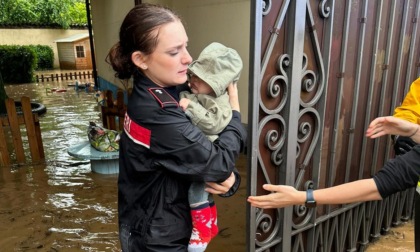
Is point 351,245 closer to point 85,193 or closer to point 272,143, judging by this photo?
point 272,143

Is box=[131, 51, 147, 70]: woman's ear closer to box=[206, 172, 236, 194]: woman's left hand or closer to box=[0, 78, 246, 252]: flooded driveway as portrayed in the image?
box=[206, 172, 236, 194]: woman's left hand

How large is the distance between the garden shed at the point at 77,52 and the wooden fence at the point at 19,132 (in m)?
20.6

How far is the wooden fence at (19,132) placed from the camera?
→ 5457 millimetres

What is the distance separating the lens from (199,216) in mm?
1378

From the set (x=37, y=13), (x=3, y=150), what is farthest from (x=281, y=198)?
(x=37, y=13)

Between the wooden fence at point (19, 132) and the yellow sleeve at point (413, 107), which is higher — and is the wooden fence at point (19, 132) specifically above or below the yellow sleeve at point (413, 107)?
below

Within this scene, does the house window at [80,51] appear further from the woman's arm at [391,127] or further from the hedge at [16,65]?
the woman's arm at [391,127]

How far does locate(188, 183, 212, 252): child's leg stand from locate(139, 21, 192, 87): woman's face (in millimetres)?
445

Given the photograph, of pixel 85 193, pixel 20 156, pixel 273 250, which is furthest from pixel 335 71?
pixel 20 156

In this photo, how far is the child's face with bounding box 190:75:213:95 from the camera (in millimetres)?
1381

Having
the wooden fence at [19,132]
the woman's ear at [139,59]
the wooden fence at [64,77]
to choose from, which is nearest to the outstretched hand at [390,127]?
the woman's ear at [139,59]

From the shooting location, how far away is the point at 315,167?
87.0 inches

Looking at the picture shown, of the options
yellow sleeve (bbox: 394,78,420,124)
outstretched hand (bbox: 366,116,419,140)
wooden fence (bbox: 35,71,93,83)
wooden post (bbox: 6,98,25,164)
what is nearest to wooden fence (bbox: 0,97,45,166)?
wooden post (bbox: 6,98,25,164)

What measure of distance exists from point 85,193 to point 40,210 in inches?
24.5
